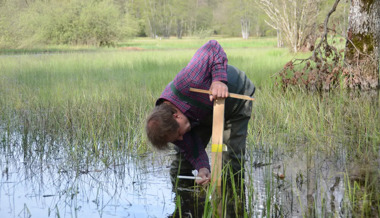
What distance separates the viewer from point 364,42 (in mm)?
7047

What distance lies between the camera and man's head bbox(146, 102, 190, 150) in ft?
8.64

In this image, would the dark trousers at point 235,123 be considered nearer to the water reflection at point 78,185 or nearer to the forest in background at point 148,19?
the water reflection at point 78,185

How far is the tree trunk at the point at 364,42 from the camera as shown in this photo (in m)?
6.83

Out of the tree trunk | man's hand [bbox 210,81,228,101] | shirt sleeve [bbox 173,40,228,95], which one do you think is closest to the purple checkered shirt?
shirt sleeve [bbox 173,40,228,95]

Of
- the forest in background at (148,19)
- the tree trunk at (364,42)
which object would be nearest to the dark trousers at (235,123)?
the tree trunk at (364,42)

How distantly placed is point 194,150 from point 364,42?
4.95 meters

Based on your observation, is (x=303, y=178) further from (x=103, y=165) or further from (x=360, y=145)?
(x=103, y=165)

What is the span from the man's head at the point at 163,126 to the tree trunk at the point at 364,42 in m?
4.74

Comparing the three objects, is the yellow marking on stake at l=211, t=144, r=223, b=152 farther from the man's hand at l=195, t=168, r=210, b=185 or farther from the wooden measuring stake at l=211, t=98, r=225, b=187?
the man's hand at l=195, t=168, r=210, b=185

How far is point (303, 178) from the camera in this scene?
139 inches

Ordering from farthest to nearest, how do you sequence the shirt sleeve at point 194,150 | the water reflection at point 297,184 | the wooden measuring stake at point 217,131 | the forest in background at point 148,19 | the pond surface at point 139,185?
the forest in background at point 148,19 → the shirt sleeve at point 194,150 → the pond surface at point 139,185 → the water reflection at point 297,184 → the wooden measuring stake at point 217,131

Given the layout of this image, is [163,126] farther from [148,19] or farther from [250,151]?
[148,19]

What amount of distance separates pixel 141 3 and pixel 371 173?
70.7 meters

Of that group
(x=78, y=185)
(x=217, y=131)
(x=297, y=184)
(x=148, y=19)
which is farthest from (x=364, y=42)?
(x=148, y=19)
